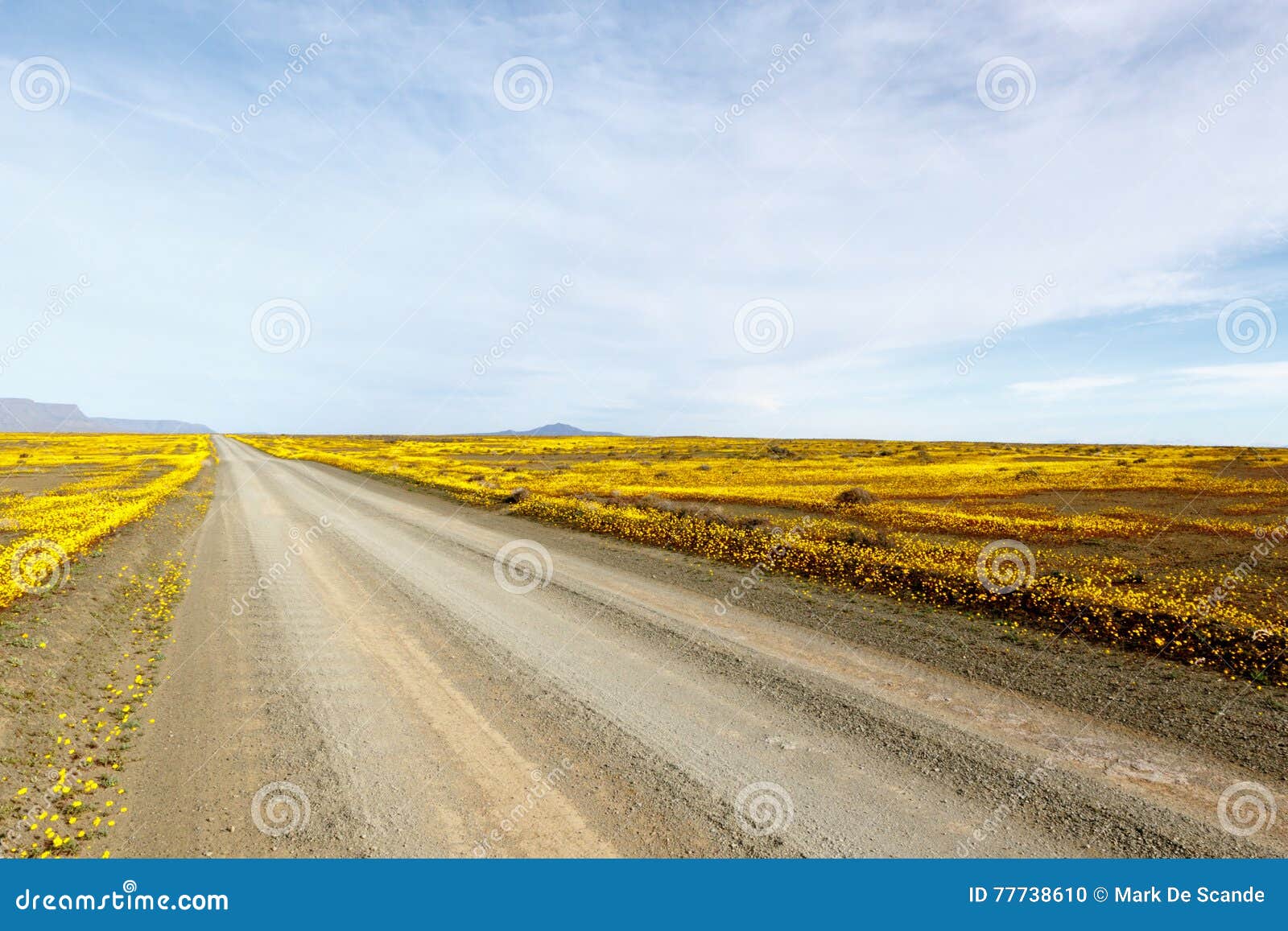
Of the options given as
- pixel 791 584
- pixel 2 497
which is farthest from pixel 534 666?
pixel 2 497

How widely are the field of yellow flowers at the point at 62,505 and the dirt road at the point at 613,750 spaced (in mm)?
5033

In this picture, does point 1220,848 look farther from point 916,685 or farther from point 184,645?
point 184,645

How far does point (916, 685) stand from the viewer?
8719 mm

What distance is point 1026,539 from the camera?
21.5 metres

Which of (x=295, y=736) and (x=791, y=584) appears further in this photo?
(x=791, y=584)

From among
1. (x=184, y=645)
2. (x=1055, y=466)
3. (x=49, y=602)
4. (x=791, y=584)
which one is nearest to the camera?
(x=184, y=645)

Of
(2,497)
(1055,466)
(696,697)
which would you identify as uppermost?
(1055,466)

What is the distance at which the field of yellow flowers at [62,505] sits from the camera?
45.4 ft

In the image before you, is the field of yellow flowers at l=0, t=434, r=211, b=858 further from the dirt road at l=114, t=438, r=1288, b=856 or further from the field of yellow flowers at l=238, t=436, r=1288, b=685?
the field of yellow flowers at l=238, t=436, r=1288, b=685

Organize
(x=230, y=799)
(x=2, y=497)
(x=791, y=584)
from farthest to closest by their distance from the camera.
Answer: (x=2, y=497)
(x=791, y=584)
(x=230, y=799)

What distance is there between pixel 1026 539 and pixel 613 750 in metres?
20.2

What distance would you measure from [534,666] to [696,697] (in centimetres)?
268

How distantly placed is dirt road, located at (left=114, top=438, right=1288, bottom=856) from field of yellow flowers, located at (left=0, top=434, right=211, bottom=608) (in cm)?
503

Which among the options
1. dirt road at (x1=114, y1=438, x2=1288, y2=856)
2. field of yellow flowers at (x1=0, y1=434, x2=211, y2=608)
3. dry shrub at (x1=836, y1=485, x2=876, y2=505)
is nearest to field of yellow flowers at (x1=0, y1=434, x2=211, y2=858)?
field of yellow flowers at (x1=0, y1=434, x2=211, y2=608)
